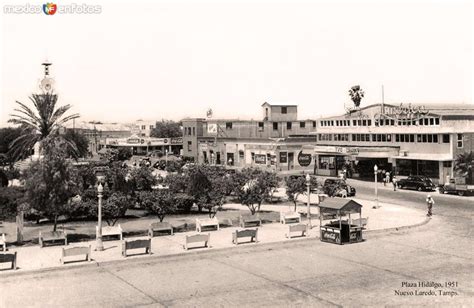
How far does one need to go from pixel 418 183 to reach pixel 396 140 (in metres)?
9.09

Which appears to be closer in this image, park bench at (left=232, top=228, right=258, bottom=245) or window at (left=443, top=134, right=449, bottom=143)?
park bench at (left=232, top=228, right=258, bottom=245)

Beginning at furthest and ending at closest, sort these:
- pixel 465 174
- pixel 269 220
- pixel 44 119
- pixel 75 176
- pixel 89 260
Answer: pixel 465 174 < pixel 44 119 < pixel 269 220 < pixel 75 176 < pixel 89 260

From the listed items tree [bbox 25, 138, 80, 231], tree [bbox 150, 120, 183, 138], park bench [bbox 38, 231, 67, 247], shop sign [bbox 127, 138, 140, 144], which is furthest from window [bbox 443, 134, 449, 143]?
Result: tree [bbox 150, 120, 183, 138]

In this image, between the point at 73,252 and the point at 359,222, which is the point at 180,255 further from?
the point at 359,222

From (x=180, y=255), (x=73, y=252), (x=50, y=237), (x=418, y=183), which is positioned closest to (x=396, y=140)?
(x=418, y=183)

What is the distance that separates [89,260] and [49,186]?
568 cm

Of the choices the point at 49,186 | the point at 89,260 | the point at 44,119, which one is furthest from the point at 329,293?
the point at 44,119

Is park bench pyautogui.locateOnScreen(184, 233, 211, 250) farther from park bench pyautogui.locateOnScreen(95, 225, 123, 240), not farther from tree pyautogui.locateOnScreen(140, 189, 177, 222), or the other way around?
tree pyautogui.locateOnScreen(140, 189, 177, 222)

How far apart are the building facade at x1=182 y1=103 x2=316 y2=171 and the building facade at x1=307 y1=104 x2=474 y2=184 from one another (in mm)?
5160

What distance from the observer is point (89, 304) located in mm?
15094

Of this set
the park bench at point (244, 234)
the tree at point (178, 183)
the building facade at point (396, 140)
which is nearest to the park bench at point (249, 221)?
the park bench at point (244, 234)

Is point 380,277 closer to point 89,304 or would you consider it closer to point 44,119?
point 89,304

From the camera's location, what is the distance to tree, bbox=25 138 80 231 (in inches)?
961

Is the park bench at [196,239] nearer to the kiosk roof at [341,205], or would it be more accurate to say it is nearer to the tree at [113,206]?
the kiosk roof at [341,205]
